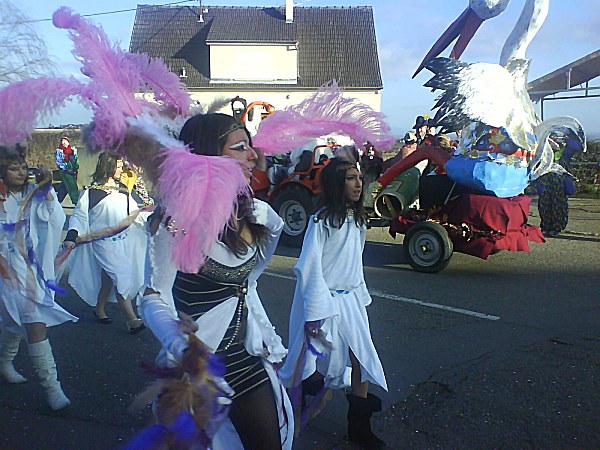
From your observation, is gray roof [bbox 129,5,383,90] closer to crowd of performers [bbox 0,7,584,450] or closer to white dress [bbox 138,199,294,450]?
crowd of performers [bbox 0,7,584,450]

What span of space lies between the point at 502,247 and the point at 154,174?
5.76 meters

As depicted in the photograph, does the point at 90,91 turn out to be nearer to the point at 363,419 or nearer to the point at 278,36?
the point at 363,419

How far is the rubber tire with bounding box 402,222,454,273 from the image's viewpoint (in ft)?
24.0

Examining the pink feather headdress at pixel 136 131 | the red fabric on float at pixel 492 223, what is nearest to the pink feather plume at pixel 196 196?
the pink feather headdress at pixel 136 131

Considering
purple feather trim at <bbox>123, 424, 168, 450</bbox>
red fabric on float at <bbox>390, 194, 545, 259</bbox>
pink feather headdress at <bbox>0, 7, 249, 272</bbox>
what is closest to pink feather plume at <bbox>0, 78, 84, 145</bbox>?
pink feather headdress at <bbox>0, 7, 249, 272</bbox>

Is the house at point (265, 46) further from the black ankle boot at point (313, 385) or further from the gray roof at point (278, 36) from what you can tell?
the black ankle boot at point (313, 385)

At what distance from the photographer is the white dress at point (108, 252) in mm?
5289

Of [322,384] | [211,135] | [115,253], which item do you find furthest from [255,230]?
[115,253]

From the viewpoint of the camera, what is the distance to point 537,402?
3.85 meters

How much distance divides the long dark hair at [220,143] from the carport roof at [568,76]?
39.7ft

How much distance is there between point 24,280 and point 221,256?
249cm

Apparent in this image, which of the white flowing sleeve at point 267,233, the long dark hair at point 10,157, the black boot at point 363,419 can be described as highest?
the long dark hair at point 10,157

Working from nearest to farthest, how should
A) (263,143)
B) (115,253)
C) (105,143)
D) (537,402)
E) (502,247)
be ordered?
(105,143), (263,143), (537,402), (115,253), (502,247)

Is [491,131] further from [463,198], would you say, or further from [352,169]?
[352,169]
